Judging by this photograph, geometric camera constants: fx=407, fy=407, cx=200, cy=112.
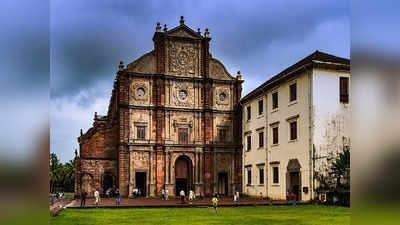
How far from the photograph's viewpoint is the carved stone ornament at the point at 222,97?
3922 cm

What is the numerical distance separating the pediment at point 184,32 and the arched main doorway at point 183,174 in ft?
37.8

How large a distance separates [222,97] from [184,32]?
7198 millimetres

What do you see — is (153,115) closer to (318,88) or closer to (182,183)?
(182,183)

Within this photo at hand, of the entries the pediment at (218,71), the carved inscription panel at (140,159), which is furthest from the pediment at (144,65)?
the carved inscription panel at (140,159)

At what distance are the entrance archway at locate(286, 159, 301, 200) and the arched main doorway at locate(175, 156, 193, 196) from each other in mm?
11737

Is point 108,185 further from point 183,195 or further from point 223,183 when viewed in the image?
point 183,195

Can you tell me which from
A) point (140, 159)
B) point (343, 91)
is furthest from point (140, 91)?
point (343, 91)

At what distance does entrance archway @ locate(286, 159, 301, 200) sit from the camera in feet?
88.3

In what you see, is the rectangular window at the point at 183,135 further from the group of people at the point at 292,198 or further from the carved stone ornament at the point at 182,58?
the group of people at the point at 292,198

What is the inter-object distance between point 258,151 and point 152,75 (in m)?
12.0

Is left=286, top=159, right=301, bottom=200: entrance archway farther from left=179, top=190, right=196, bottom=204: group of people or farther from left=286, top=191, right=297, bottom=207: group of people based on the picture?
left=179, top=190, right=196, bottom=204: group of people

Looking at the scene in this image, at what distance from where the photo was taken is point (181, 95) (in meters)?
38.3

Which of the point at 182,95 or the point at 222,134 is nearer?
the point at 182,95
